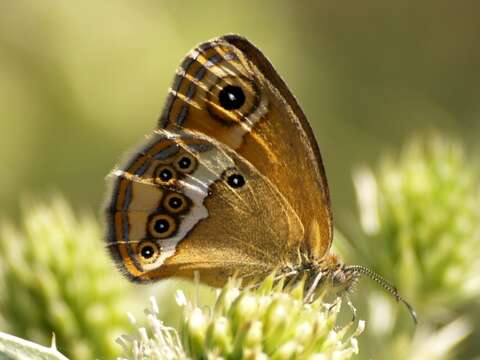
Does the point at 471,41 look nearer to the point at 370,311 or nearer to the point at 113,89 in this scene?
the point at 113,89

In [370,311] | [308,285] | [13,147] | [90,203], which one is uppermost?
[308,285]

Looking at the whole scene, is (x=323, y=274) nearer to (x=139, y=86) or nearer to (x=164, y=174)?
(x=164, y=174)

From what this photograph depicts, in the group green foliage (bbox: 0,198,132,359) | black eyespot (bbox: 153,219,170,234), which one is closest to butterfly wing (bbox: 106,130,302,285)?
black eyespot (bbox: 153,219,170,234)

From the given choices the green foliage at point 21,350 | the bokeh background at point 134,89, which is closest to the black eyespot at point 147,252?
the green foliage at point 21,350

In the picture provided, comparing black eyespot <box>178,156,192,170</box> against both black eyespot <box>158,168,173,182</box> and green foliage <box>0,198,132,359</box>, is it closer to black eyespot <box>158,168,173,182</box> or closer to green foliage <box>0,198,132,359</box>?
black eyespot <box>158,168,173,182</box>

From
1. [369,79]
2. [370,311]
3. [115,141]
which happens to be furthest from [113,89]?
[370,311]

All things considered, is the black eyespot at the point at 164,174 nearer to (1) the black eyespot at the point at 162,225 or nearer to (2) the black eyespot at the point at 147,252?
(1) the black eyespot at the point at 162,225

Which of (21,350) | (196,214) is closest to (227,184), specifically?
(196,214)
